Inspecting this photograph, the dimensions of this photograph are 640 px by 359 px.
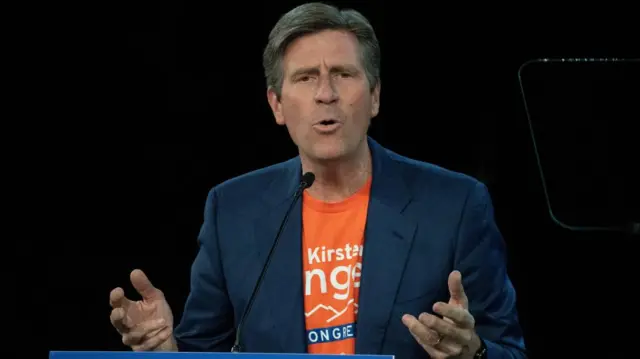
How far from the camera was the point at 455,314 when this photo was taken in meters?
1.96

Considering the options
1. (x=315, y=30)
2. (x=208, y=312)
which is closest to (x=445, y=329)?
(x=208, y=312)

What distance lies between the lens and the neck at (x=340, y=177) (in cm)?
252

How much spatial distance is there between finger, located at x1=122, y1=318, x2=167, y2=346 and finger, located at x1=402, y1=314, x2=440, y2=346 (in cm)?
62

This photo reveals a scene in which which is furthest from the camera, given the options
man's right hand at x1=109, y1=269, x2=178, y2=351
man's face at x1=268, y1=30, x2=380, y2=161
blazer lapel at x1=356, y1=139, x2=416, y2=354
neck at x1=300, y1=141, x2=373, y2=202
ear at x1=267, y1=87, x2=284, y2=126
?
ear at x1=267, y1=87, x2=284, y2=126

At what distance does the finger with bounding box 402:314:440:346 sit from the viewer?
76.6 inches

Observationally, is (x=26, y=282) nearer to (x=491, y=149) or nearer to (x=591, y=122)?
(x=491, y=149)

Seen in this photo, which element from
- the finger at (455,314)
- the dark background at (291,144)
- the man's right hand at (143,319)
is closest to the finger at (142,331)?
the man's right hand at (143,319)

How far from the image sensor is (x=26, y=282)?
3.24 meters

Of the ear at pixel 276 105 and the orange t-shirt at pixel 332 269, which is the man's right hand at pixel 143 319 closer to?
the orange t-shirt at pixel 332 269

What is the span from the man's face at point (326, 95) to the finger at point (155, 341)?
0.58m

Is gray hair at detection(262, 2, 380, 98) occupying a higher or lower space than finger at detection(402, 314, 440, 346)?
higher

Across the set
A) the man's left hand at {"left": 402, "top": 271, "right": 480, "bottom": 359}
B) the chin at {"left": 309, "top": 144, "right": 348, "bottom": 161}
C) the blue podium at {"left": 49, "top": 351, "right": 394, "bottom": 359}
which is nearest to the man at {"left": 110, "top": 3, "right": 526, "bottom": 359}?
the chin at {"left": 309, "top": 144, "right": 348, "bottom": 161}

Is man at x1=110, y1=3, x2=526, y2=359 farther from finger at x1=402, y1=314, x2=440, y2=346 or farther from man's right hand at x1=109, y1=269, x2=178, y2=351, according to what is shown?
finger at x1=402, y1=314, x2=440, y2=346

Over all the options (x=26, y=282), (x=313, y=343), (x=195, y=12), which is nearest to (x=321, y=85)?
(x=313, y=343)
